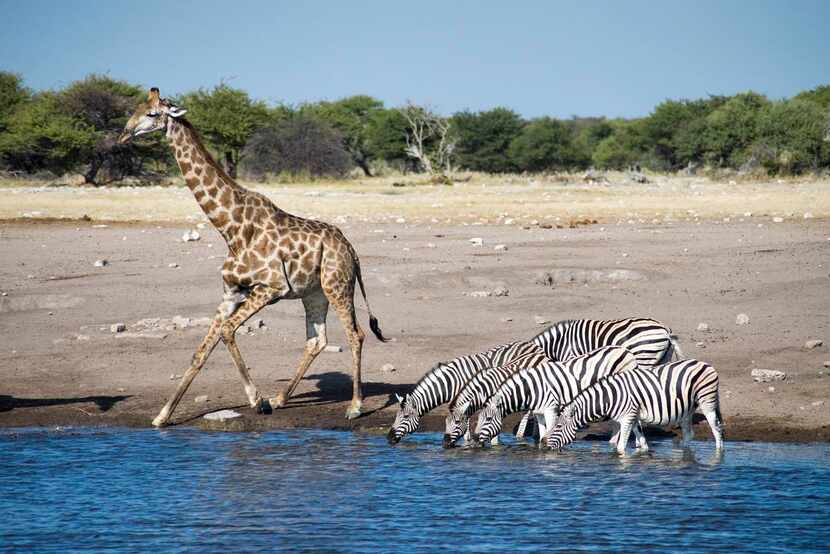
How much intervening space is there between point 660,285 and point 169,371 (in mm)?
7409

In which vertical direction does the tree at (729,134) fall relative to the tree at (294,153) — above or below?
above

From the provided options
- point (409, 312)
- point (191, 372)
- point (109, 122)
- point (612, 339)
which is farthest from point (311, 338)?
point (109, 122)

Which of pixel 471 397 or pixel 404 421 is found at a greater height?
pixel 471 397

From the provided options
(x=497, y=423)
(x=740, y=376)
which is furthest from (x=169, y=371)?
(x=740, y=376)

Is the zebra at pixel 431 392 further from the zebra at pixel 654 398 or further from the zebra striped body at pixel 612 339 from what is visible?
the zebra at pixel 654 398

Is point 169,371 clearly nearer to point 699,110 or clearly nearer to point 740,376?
point 740,376

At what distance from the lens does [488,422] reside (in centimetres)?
993

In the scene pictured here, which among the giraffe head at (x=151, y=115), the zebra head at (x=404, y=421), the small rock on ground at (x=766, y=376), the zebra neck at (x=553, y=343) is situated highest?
the giraffe head at (x=151, y=115)

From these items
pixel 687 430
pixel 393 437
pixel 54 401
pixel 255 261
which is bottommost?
pixel 54 401

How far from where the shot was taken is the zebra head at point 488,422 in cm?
990

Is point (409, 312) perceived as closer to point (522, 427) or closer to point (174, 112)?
point (522, 427)

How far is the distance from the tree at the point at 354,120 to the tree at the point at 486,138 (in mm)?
4877

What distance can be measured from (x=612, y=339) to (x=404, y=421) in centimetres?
210

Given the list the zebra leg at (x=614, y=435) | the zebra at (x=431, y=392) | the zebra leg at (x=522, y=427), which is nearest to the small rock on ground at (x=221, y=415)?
the zebra at (x=431, y=392)
